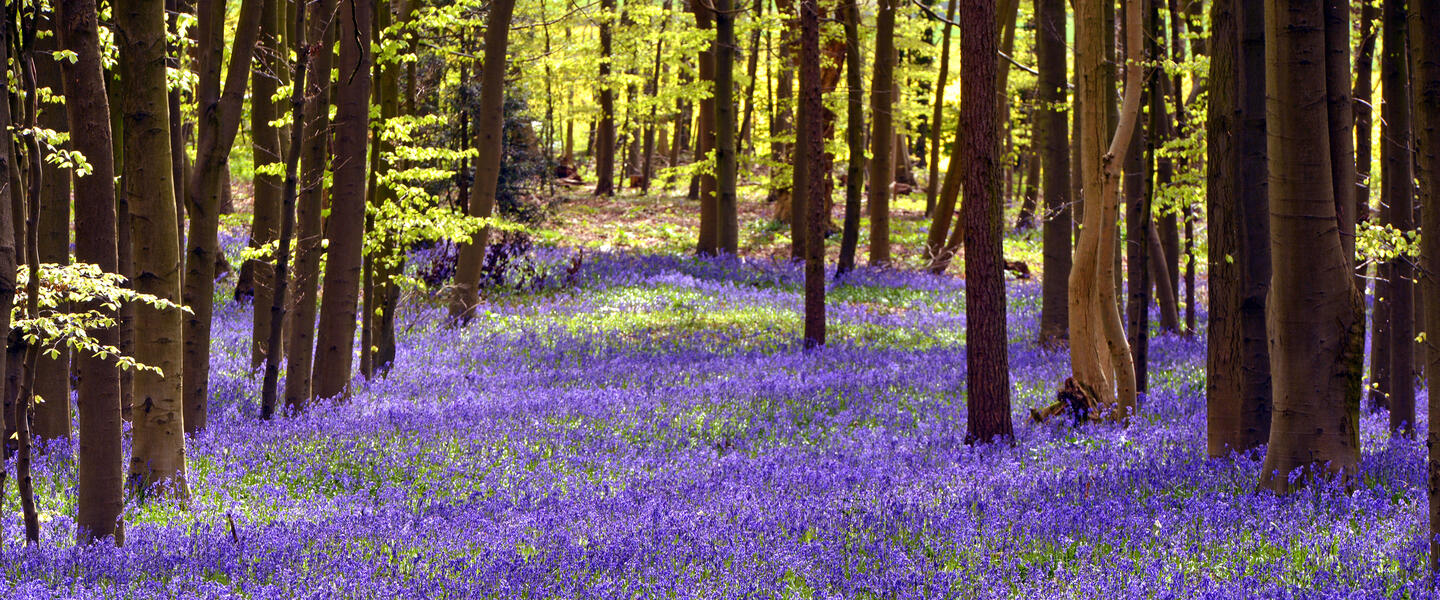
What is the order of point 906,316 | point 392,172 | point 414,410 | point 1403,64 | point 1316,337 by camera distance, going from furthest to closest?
point 906,316, point 392,172, point 414,410, point 1403,64, point 1316,337

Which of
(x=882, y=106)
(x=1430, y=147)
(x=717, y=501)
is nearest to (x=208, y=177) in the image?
(x=717, y=501)

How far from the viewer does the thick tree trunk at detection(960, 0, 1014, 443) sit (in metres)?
7.91

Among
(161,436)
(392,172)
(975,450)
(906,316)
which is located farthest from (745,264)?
(161,436)

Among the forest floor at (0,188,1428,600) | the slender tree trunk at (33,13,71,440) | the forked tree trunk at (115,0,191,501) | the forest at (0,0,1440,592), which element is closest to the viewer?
the forest floor at (0,188,1428,600)

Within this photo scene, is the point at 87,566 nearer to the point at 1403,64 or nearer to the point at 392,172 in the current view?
the point at 392,172

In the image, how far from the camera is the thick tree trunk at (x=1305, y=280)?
5512 millimetres

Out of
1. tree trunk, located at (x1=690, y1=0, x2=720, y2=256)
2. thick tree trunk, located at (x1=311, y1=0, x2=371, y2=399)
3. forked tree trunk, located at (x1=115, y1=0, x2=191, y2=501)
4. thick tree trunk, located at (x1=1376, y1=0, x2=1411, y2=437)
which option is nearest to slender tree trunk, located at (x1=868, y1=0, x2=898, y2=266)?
tree trunk, located at (x1=690, y1=0, x2=720, y2=256)

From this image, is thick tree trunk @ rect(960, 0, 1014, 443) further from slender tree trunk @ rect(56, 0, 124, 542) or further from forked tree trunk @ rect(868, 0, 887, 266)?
forked tree trunk @ rect(868, 0, 887, 266)

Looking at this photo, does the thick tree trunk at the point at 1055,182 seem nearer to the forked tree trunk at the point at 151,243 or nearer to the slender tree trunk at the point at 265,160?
the slender tree trunk at the point at 265,160

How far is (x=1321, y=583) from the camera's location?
416 centimetres

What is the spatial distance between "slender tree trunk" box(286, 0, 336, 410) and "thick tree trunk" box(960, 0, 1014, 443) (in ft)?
19.7

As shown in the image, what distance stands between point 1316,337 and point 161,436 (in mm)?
7251

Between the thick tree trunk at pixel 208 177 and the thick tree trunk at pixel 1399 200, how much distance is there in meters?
9.38

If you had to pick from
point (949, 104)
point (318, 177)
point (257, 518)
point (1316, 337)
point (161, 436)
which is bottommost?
point (257, 518)
